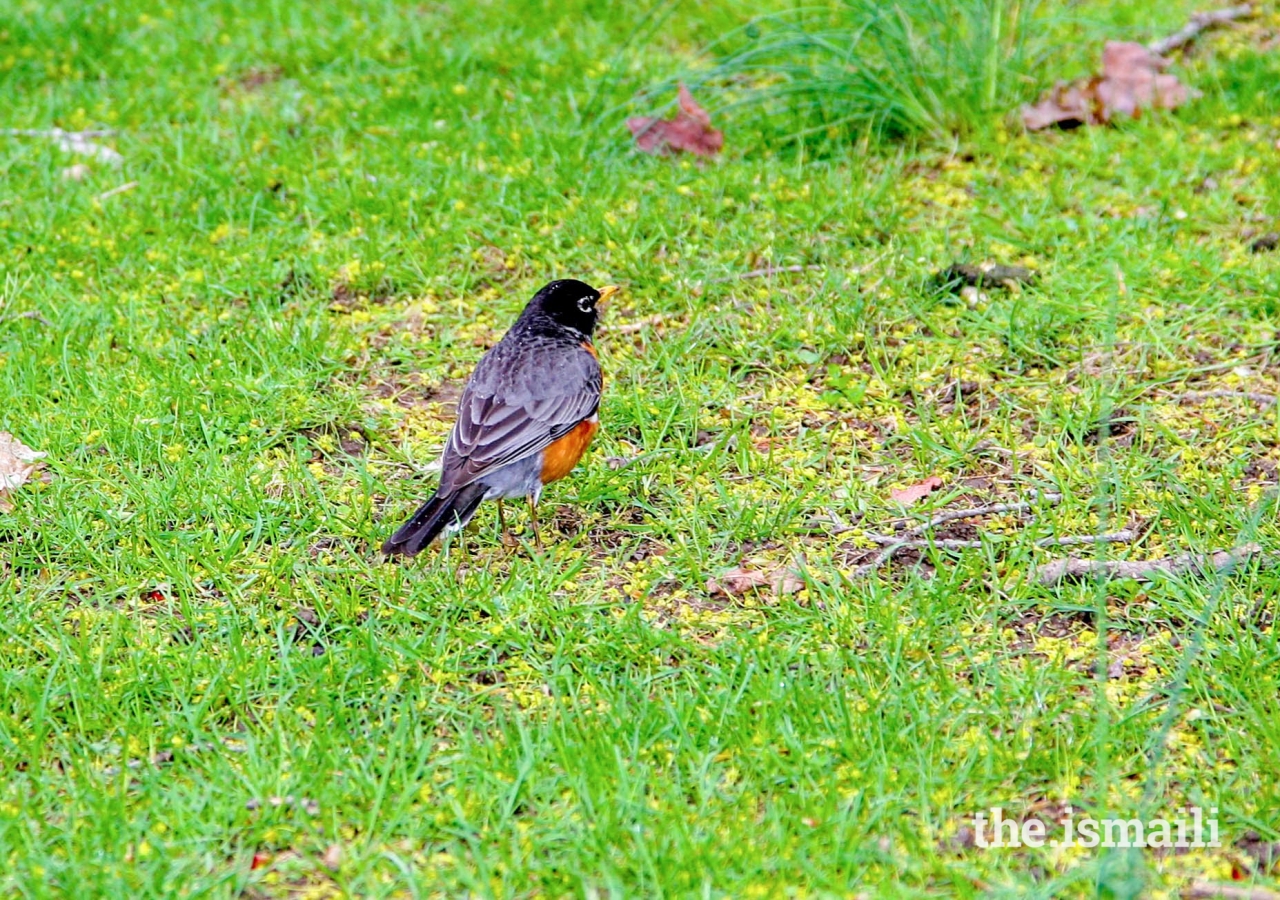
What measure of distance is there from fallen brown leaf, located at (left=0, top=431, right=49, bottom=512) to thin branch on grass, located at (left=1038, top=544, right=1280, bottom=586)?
3794 millimetres

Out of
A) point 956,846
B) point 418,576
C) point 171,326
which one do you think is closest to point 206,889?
point 418,576

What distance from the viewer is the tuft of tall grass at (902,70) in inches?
293

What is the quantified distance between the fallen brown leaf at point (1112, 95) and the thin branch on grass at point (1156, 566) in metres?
3.58

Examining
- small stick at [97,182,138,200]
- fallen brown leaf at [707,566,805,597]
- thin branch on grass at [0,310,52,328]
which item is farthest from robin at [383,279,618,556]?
small stick at [97,182,138,200]

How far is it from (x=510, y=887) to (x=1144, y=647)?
2148mm

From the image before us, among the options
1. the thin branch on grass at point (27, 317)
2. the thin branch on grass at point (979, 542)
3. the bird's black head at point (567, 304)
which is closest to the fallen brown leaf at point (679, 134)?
the bird's black head at point (567, 304)

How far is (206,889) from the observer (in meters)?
3.54

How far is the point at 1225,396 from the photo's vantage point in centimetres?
571

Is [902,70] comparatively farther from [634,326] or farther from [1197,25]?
[634,326]

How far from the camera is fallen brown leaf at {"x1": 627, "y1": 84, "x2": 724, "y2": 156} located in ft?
24.9

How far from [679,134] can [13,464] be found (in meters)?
3.85

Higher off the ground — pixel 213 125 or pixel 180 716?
pixel 213 125

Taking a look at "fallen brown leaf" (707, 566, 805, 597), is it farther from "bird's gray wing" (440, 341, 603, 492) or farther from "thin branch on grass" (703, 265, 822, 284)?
"thin branch on grass" (703, 265, 822, 284)

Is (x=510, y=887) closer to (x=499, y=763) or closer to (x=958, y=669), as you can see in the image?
(x=499, y=763)
